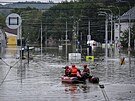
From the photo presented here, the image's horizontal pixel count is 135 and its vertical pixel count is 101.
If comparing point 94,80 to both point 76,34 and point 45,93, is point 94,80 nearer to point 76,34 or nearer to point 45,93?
point 45,93

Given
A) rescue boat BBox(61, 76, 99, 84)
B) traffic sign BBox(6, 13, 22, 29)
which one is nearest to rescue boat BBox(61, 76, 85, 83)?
rescue boat BBox(61, 76, 99, 84)

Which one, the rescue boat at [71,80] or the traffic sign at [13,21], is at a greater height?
the traffic sign at [13,21]

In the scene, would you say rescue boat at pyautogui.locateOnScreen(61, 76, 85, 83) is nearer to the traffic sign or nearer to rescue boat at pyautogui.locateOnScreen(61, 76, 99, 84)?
rescue boat at pyautogui.locateOnScreen(61, 76, 99, 84)

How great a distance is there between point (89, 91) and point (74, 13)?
10051cm

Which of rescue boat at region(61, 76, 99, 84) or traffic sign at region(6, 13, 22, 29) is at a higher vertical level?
traffic sign at region(6, 13, 22, 29)

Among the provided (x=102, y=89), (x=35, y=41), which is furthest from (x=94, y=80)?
(x=35, y=41)

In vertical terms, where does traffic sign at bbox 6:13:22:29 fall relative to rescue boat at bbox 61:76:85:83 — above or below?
above

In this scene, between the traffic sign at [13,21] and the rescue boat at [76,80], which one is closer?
the traffic sign at [13,21]

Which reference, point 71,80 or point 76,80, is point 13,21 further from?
point 76,80

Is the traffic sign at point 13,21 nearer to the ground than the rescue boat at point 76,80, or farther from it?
farther from it

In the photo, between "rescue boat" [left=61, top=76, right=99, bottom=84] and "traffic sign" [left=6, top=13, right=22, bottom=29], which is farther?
"rescue boat" [left=61, top=76, right=99, bottom=84]

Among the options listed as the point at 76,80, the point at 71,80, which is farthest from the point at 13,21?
the point at 76,80

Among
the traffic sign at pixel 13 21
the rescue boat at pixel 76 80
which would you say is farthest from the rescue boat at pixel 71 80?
the traffic sign at pixel 13 21

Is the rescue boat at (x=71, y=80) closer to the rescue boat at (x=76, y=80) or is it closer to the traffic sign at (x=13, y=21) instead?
the rescue boat at (x=76, y=80)
